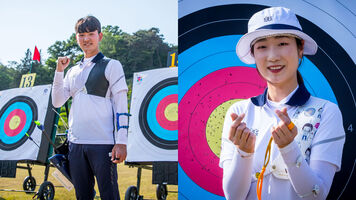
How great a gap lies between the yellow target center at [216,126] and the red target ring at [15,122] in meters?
3.64

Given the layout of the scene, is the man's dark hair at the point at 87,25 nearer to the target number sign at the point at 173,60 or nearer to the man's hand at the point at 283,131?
the man's hand at the point at 283,131

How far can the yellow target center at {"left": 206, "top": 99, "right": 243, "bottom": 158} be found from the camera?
1.45 metres

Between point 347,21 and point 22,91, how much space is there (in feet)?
14.1

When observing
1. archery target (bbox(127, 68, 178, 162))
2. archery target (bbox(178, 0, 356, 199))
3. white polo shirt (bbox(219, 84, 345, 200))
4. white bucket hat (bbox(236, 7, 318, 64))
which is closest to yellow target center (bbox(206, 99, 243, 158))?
archery target (bbox(178, 0, 356, 199))

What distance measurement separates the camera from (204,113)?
4.82 feet

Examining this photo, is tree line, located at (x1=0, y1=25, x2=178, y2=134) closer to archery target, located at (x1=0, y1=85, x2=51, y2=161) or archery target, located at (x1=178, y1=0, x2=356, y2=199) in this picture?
archery target, located at (x1=0, y1=85, x2=51, y2=161)

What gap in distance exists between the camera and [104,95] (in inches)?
66.8

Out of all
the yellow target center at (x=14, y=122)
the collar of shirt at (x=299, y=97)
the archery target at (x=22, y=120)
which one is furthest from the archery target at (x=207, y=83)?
the yellow target center at (x=14, y=122)

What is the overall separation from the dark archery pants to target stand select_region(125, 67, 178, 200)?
1.59 meters

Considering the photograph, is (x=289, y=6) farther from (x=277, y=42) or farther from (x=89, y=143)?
(x=89, y=143)

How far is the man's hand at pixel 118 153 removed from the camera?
157 centimetres

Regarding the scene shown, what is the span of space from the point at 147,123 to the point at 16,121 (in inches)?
82.3

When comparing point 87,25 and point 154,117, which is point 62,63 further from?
point 154,117

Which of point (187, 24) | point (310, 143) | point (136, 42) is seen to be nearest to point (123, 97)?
point (187, 24)
